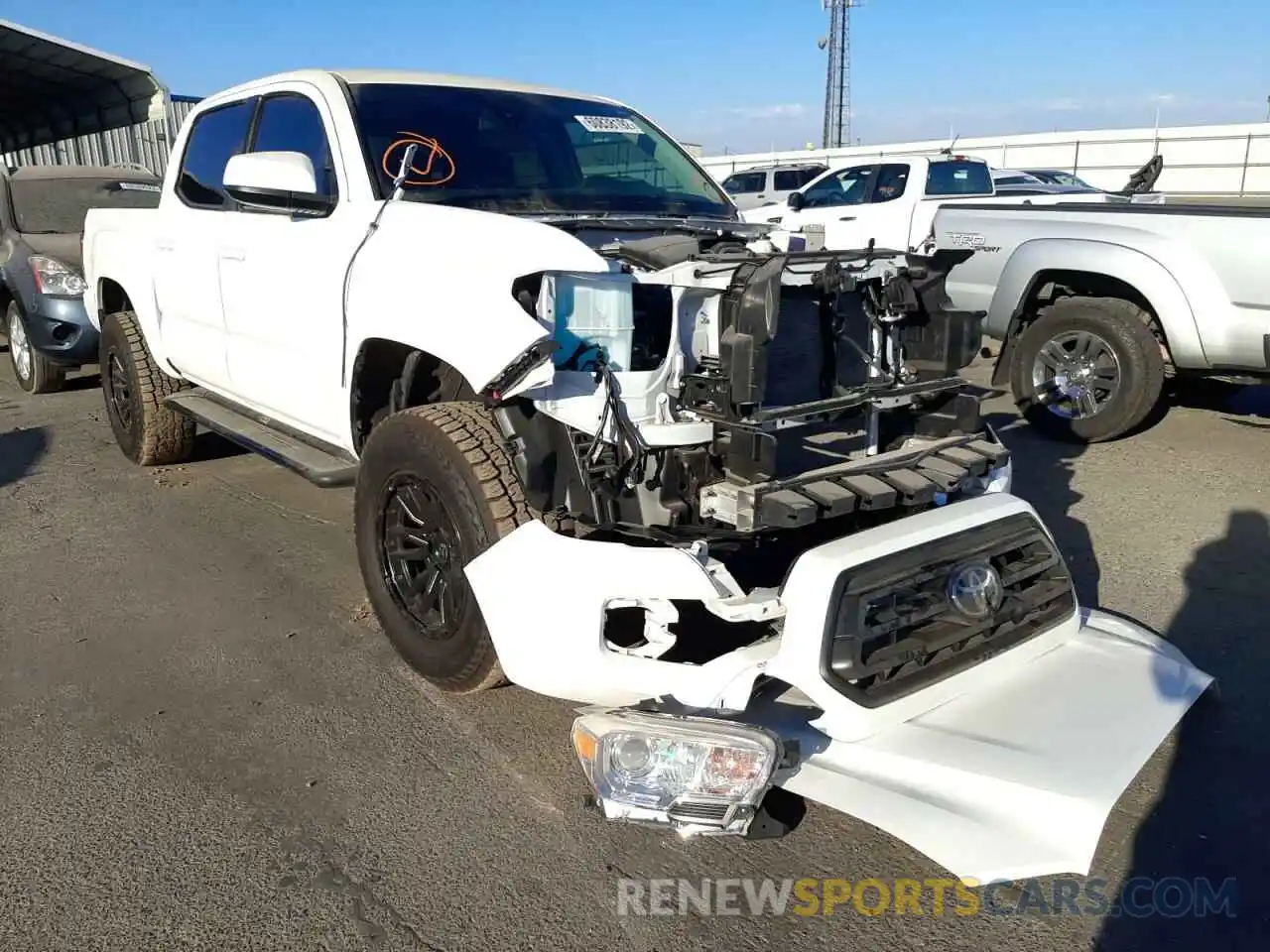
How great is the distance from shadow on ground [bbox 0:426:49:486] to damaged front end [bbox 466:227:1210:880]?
465 cm

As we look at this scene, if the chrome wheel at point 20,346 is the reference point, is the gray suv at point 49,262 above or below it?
above

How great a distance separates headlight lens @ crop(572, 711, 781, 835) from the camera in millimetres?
2277

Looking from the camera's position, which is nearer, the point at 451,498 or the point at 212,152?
the point at 451,498

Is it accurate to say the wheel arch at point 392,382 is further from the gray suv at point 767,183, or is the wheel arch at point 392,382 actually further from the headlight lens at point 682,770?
the gray suv at point 767,183

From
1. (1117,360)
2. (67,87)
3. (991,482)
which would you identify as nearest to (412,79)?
(991,482)

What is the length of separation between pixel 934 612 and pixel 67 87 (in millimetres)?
21836

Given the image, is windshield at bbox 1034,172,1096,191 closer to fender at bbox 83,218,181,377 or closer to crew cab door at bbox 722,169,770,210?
crew cab door at bbox 722,169,770,210

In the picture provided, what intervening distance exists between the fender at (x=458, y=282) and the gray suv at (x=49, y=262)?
231 inches

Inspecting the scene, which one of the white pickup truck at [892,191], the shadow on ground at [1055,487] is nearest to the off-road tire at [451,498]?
the shadow on ground at [1055,487]

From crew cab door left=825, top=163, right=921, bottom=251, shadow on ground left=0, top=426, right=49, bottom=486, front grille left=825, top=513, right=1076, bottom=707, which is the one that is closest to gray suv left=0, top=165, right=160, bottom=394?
shadow on ground left=0, top=426, right=49, bottom=486

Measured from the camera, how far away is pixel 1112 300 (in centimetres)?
632

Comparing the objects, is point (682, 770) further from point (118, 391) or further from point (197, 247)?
point (118, 391)

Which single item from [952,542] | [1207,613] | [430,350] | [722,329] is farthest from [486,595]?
[1207,613]

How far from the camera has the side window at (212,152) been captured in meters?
4.78
